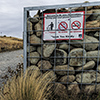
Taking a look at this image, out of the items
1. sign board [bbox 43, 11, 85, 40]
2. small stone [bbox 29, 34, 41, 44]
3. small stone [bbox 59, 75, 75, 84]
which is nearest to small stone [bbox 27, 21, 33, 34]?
small stone [bbox 29, 34, 41, 44]

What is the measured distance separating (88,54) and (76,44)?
38cm

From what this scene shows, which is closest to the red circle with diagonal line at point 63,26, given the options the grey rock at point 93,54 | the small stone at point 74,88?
the grey rock at point 93,54

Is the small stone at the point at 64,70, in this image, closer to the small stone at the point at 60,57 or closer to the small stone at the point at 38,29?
the small stone at the point at 60,57

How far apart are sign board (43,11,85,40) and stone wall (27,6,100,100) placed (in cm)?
10

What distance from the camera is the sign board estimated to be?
9.24 feet

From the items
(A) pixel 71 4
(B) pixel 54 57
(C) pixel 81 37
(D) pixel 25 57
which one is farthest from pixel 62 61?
(A) pixel 71 4

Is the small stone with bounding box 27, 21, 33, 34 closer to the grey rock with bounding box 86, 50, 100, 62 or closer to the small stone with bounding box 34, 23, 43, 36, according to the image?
the small stone with bounding box 34, 23, 43, 36

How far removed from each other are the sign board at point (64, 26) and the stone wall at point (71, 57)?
104mm

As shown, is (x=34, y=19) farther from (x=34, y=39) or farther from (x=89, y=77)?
(x=89, y=77)

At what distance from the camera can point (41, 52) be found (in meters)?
2.91

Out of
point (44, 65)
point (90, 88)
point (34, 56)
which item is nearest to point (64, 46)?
point (44, 65)

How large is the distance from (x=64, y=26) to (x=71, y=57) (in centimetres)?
76

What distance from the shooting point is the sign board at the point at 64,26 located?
9.24 ft

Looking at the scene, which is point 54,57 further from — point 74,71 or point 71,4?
point 71,4
